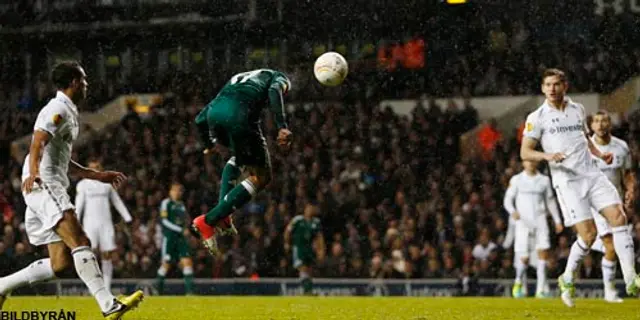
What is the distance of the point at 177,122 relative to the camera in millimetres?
29109

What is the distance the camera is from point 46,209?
32.3 ft

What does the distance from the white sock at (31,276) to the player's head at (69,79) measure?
1.37m

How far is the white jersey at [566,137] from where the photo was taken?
12.8 meters

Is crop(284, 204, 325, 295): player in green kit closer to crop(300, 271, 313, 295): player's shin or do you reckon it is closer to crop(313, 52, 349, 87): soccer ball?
crop(300, 271, 313, 295): player's shin

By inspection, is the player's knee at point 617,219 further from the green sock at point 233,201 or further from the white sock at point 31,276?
the white sock at point 31,276

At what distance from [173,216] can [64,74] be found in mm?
10997

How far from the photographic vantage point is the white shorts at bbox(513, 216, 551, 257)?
19.1m

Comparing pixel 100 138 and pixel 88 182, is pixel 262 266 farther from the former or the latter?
pixel 100 138

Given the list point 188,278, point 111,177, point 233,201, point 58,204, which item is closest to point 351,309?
point 233,201

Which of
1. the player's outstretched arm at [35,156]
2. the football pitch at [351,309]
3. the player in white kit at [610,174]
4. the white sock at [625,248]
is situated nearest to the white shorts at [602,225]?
the player in white kit at [610,174]

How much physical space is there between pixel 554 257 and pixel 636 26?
7.81 metres

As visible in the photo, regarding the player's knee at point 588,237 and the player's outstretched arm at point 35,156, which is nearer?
the player's outstretched arm at point 35,156

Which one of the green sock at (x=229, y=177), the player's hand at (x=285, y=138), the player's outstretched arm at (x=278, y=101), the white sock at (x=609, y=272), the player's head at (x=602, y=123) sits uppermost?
the player's outstretched arm at (x=278, y=101)

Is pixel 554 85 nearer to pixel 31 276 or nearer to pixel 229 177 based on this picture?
pixel 229 177
